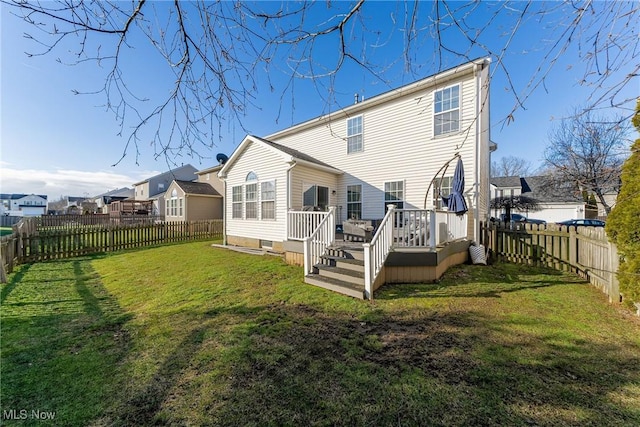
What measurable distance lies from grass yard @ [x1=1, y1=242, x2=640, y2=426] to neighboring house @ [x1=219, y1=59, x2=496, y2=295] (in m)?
3.80

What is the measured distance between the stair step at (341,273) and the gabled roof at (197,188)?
59.3 feet

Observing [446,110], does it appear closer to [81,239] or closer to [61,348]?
[61,348]

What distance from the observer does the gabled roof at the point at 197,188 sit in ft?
67.8

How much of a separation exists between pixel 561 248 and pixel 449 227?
3196 mm

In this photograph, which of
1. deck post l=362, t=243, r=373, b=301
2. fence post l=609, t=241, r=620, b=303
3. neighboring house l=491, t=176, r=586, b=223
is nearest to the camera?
fence post l=609, t=241, r=620, b=303

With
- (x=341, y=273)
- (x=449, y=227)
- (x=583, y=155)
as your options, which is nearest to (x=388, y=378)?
(x=341, y=273)

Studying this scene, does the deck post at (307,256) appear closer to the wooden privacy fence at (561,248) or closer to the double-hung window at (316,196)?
the double-hung window at (316,196)

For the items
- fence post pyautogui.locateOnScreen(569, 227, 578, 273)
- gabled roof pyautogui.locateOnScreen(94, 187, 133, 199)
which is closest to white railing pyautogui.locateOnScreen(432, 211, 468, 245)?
fence post pyautogui.locateOnScreen(569, 227, 578, 273)

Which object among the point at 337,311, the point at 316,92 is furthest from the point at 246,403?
the point at 316,92

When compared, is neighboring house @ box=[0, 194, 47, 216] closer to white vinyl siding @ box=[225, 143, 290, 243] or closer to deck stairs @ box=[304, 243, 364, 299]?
white vinyl siding @ box=[225, 143, 290, 243]

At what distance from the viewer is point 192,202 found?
68.3ft

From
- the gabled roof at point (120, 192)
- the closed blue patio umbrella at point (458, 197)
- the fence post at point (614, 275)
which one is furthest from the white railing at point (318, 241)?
the gabled roof at point (120, 192)

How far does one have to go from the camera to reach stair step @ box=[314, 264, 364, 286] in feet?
17.9

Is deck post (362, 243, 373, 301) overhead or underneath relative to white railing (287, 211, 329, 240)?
underneath
